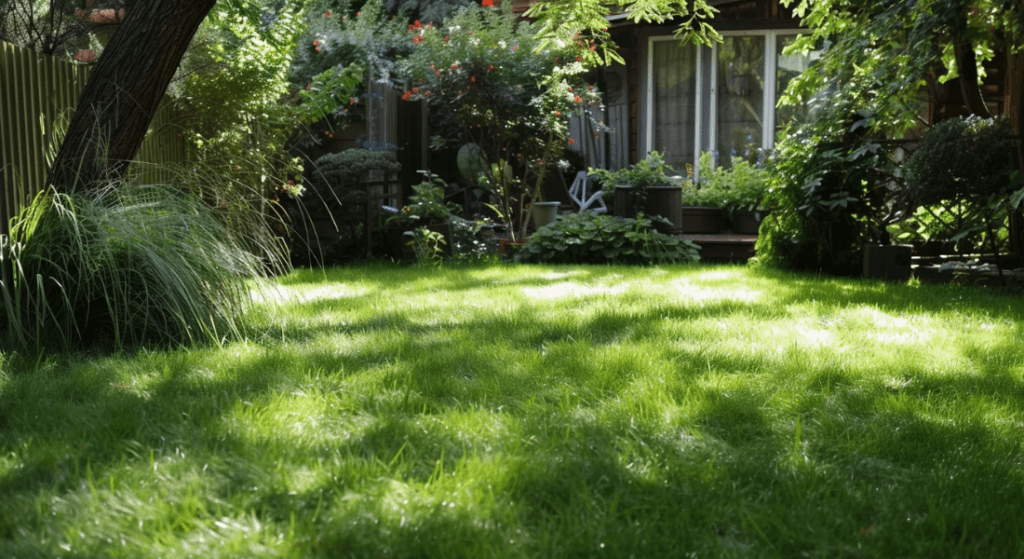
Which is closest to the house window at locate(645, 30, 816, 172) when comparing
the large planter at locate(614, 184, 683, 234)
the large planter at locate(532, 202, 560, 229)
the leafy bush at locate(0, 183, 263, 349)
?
the large planter at locate(532, 202, 560, 229)

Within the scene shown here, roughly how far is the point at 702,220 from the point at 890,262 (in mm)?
3479

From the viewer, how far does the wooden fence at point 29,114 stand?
4684 mm

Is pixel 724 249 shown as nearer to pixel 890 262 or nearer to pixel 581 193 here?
pixel 890 262

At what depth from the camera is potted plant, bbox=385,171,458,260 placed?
8.83 metres

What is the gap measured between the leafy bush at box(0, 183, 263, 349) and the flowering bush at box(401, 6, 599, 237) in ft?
18.2

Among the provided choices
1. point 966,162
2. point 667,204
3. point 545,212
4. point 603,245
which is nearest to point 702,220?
point 667,204

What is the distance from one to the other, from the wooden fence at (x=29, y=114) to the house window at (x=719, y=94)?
8371mm

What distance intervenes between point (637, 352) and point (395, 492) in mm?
1818

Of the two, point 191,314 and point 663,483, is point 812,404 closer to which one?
point 663,483

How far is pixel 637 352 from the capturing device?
382 cm

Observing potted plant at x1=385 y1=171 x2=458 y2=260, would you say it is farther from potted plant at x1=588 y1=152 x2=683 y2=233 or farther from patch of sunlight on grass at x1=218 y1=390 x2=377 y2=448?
patch of sunlight on grass at x1=218 y1=390 x2=377 y2=448

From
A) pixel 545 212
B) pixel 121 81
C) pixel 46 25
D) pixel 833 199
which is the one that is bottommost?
pixel 545 212

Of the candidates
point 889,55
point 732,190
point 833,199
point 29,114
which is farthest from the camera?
point 732,190

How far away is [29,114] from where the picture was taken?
4.93m
